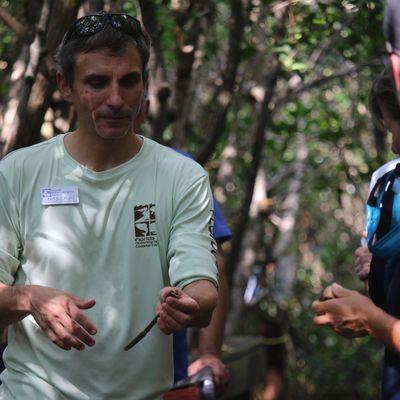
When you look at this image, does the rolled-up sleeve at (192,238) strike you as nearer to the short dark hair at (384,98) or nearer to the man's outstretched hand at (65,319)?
the man's outstretched hand at (65,319)

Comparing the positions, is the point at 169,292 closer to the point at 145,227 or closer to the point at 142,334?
the point at 142,334

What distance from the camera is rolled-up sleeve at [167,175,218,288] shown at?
3312 mm

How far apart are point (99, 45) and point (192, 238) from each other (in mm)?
743

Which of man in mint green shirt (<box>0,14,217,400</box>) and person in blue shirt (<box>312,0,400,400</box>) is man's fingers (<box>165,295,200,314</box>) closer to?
man in mint green shirt (<box>0,14,217,400</box>)

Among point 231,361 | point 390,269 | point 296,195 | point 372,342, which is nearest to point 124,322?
point 390,269

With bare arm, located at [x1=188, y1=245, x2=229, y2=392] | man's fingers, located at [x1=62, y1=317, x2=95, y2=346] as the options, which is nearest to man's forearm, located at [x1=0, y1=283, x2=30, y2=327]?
man's fingers, located at [x1=62, y1=317, x2=95, y2=346]

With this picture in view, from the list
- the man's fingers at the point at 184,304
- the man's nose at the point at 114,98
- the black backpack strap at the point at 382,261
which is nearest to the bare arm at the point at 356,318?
the black backpack strap at the point at 382,261

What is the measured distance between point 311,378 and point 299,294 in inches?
52.4

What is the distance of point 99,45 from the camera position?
3600 mm

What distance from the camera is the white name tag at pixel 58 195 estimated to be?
3.49 m

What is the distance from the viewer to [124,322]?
338 cm

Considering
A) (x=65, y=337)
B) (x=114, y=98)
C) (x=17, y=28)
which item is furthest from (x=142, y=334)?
(x=17, y=28)

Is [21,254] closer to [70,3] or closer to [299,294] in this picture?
[70,3]

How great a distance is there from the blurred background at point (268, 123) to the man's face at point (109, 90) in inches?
45.3
